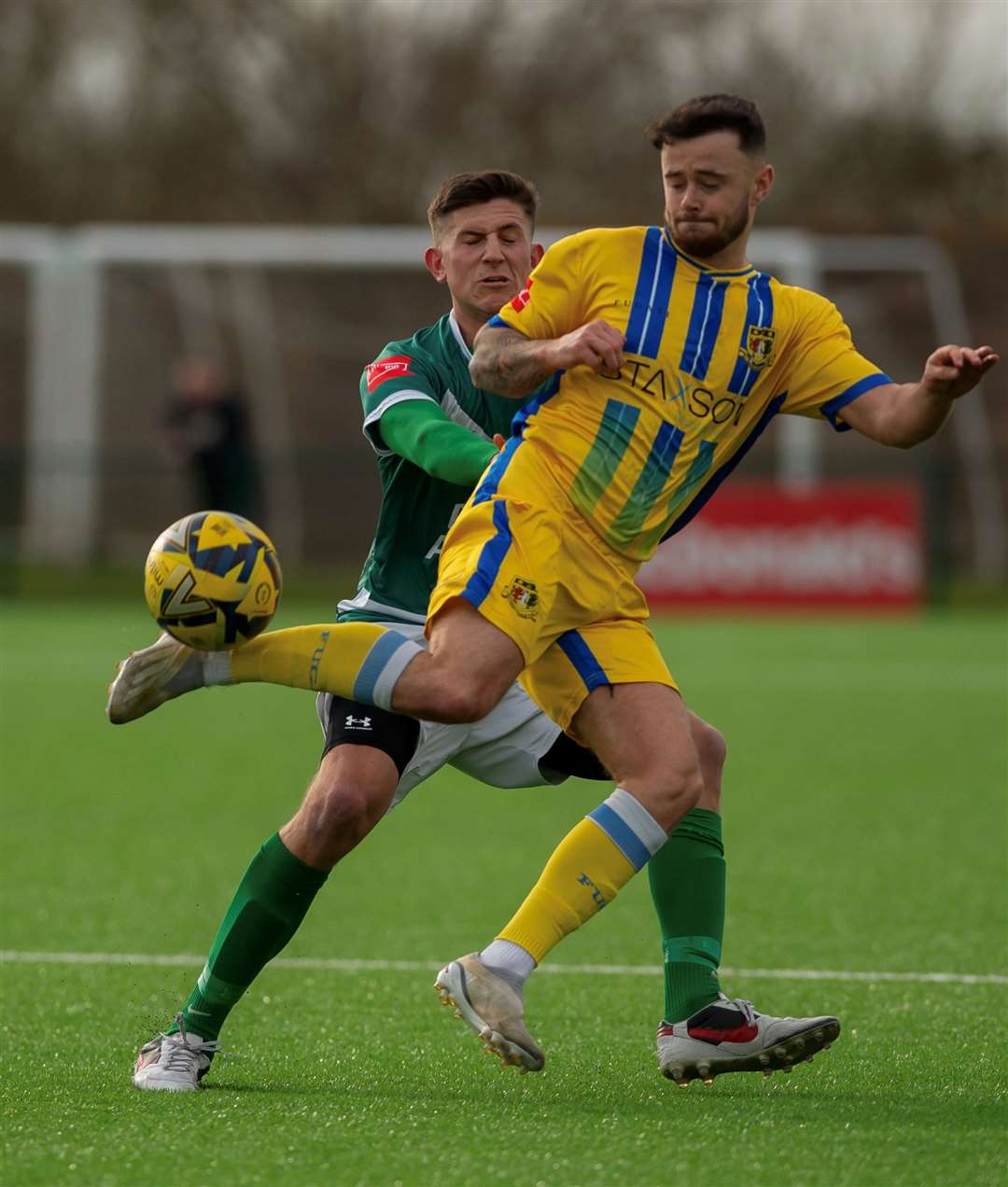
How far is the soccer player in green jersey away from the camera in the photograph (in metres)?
4.23

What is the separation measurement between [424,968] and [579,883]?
5.43 feet

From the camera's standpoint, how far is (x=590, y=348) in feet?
13.1

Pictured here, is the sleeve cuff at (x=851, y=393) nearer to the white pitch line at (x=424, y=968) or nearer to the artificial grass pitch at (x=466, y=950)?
the artificial grass pitch at (x=466, y=950)

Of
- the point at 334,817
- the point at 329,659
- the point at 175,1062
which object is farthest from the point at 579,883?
the point at 175,1062

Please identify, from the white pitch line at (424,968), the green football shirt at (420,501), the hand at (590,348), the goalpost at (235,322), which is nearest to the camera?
the hand at (590,348)

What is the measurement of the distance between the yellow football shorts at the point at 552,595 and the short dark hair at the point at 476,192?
779 millimetres

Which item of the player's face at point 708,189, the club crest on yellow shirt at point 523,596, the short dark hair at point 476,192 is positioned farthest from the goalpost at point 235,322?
the club crest on yellow shirt at point 523,596

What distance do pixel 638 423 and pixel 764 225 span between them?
70.9ft

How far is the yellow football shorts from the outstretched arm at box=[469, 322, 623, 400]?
0.79 ft

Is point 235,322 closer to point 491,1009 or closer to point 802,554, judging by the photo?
point 802,554

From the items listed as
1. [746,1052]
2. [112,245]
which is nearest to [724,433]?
[746,1052]

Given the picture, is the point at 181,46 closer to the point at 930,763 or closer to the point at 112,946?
the point at 930,763

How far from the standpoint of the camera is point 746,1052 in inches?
166

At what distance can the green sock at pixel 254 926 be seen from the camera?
427 cm
